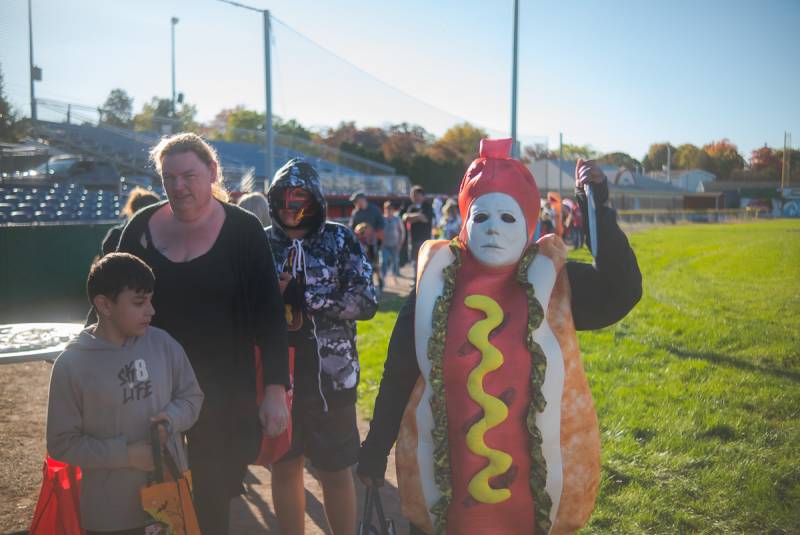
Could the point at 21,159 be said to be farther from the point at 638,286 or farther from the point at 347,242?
the point at 638,286

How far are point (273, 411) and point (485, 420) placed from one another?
0.87 m

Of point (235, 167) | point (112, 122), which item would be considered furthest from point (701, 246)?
point (112, 122)

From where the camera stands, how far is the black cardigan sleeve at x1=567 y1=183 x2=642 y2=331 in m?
2.28

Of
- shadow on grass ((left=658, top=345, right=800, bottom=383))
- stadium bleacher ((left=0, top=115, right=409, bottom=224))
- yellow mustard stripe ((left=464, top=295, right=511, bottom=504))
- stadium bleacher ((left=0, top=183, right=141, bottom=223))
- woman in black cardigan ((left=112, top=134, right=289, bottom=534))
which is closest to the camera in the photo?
yellow mustard stripe ((left=464, top=295, right=511, bottom=504))

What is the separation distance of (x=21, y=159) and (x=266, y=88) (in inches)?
368

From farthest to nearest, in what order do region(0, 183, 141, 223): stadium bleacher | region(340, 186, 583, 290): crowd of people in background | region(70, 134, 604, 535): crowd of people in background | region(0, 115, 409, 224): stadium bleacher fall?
1. region(0, 115, 409, 224): stadium bleacher
2. region(0, 183, 141, 223): stadium bleacher
3. region(340, 186, 583, 290): crowd of people in background
4. region(70, 134, 604, 535): crowd of people in background

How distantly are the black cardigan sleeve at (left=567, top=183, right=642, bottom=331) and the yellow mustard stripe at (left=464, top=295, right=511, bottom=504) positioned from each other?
307 mm

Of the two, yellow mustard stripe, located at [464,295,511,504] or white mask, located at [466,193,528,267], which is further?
white mask, located at [466,193,528,267]

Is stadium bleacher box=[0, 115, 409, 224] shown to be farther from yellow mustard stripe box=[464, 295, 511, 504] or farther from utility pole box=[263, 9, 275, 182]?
yellow mustard stripe box=[464, 295, 511, 504]

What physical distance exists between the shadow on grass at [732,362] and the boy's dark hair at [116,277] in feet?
18.5

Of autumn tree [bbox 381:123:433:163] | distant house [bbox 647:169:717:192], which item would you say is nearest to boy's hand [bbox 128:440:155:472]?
autumn tree [bbox 381:123:433:163]

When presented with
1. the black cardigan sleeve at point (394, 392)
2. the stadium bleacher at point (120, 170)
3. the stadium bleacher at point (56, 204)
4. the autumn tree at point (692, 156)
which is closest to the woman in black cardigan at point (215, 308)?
the black cardigan sleeve at point (394, 392)

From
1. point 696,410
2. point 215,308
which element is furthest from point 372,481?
point 696,410

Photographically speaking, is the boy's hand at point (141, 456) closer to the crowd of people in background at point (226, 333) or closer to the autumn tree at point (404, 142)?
→ the crowd of people in background at point (226, 333)
